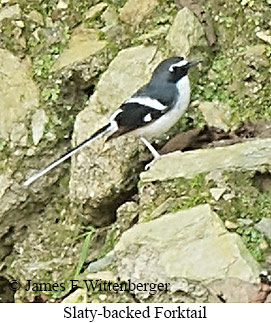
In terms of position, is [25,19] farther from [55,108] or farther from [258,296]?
[258,296]

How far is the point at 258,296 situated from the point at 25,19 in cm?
385

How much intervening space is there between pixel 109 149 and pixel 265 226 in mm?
1904

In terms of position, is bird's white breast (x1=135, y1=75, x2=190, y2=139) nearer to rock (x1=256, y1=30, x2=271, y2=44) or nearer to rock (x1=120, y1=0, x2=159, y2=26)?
rock (x1=256, y1=30, x2=271, y2=44)

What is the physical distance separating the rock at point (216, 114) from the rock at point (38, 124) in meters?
1.29

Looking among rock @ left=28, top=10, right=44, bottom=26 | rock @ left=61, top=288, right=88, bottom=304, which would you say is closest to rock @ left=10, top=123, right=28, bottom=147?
rock @ left=28, top=10, right=44, bottom=26

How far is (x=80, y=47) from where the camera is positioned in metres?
7.92

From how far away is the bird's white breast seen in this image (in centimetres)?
702

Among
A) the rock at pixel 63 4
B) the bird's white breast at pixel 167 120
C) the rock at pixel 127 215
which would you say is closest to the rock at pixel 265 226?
the rock at pixel 127 215

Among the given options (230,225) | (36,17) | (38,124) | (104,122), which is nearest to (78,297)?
(230,225)

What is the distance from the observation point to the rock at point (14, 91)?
782 centimetres

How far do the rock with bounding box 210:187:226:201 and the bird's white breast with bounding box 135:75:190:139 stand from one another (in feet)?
3.56

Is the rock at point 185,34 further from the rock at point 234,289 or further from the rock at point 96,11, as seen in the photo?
the rock at point 234,289

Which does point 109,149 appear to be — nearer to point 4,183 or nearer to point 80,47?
point 4,183
